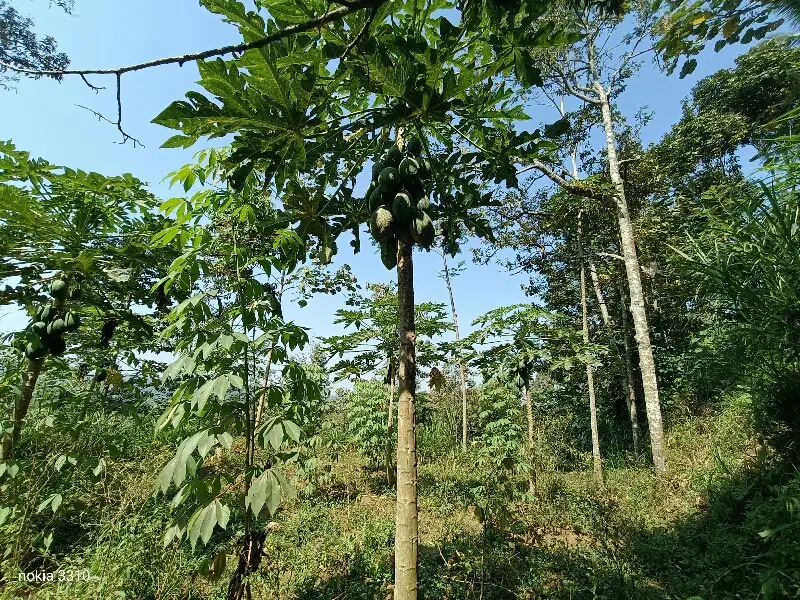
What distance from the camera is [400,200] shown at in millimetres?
2119

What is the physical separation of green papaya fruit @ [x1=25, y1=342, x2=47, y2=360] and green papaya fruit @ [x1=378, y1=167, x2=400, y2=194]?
3.01 m

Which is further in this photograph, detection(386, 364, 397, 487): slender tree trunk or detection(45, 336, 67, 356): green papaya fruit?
detection(386, 364, 397, 487): slender tree trunk

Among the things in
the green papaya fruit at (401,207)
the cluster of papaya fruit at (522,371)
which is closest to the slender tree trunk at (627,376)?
the cluster of papaya fruit at (522,371)

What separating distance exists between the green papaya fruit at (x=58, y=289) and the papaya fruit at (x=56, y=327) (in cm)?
24

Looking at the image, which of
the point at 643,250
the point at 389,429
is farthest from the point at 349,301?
the point at 643,250

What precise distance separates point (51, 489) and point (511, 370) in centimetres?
632

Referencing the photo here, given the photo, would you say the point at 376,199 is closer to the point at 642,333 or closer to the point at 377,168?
the point at 377,168

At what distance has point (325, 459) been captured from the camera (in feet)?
28.0

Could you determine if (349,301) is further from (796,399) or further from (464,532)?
(796,399)

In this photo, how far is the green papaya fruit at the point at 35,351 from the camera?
2.96 m

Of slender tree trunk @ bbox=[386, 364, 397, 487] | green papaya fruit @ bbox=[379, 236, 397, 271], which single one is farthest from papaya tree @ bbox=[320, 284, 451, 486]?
green papaya fruit @ bbox=[379, 236, 397, 271]

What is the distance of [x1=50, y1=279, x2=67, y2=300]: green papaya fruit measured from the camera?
3.14 metres

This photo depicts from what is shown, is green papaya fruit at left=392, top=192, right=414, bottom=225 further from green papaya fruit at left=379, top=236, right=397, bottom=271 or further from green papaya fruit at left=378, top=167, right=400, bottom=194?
green papaya fruit at left=379, top=236, right=397, bottom=271

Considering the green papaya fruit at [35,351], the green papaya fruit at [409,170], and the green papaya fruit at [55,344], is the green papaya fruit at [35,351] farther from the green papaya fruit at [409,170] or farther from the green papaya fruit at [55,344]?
the green papaya fruit at [409,170]
